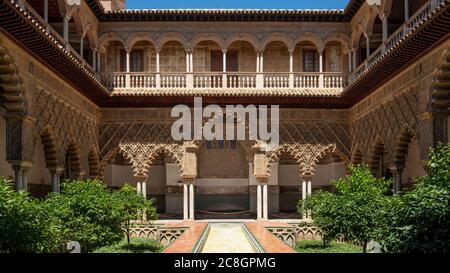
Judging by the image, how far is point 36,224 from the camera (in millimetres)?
8906

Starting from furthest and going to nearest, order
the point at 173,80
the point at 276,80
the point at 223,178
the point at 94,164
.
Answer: the point at 223,178
the point at 276,80
the point at 173,80
the point at 94,164

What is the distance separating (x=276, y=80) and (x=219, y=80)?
2.13 meters

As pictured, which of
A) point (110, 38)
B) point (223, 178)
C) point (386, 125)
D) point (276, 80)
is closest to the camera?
point (386, 125)

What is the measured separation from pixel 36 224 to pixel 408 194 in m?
5.34

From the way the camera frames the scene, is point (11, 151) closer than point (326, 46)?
Yes

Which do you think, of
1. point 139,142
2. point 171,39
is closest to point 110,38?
point 171,39

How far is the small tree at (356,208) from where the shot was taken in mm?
12180

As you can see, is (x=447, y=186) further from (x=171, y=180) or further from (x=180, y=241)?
(x=171, y=180)

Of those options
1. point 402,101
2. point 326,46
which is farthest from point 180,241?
point 326,46

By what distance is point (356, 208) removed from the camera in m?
12.4

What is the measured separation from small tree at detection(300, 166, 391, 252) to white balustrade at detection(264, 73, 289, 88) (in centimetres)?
902

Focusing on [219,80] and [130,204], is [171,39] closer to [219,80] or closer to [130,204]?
[219,80]

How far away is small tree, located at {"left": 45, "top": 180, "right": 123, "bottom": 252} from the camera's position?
484 inches

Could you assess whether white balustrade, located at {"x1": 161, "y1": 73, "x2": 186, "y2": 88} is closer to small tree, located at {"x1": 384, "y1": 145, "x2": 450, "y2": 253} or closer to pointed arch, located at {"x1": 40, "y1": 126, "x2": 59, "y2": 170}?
pointed arch, located at {"x1": 40, "y1": 126, "x2": 59, "y2": 170}
